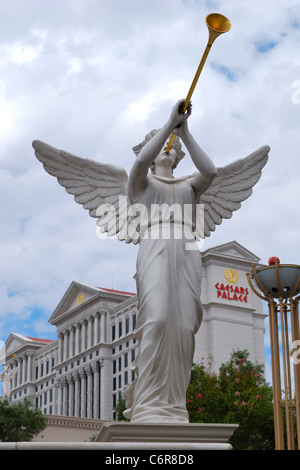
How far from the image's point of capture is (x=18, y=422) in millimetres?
31109

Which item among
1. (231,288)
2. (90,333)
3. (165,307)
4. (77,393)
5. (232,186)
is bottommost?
(165,307)

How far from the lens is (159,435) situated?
601 centimetres

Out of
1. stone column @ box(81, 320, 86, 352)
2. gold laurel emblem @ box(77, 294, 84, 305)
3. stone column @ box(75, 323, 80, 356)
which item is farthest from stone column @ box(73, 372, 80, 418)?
gold laurel emblem @ box(77, 294, 84, 305)

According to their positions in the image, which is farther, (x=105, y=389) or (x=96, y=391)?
(x=96, y=391)

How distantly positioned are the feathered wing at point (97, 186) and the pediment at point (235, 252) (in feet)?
179

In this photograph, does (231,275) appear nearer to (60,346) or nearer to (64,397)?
(60,346)

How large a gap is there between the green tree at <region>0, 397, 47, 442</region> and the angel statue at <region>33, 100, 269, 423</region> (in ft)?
79.8

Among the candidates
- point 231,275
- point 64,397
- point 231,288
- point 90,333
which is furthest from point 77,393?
point 231,275

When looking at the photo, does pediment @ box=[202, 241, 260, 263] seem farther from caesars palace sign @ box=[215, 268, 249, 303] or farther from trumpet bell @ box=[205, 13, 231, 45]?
trumpet bell @ box=[205, 13, 231, 45]

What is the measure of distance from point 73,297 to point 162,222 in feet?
229

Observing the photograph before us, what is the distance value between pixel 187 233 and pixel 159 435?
6.75 ft

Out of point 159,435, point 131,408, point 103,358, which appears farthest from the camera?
point 103,358

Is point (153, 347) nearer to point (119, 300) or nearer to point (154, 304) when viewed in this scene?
point (154, 304)
